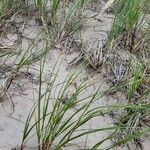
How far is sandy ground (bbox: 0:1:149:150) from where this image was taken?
1743 millimetres

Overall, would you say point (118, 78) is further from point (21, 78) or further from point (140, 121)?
point (21, 78)

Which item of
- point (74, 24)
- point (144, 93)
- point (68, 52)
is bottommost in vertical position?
point (144, 93)

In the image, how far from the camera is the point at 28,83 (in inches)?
79.0

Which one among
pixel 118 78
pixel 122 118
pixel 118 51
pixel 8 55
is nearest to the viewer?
pixel 122 118

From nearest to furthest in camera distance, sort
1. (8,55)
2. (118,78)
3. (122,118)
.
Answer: (122,118)
(8,55)
(118,78)

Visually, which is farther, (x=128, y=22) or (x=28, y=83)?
(x=128, y=22)

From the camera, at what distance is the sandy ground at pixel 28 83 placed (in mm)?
1743

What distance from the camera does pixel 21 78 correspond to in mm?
2012

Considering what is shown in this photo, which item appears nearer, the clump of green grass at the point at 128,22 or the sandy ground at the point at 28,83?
the sandy ground at the point at 28,83

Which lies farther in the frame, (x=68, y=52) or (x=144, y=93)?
(x=68, y=52)

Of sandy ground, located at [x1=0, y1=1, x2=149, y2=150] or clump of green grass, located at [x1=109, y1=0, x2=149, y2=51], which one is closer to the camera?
sandy ground, located at [x1=0, y1=1, x2=149, y2=150]

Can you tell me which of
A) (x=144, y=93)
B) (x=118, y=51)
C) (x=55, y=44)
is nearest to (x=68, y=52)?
(x=55, y=44)

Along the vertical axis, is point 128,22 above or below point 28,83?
above

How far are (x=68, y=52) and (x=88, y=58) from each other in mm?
185
